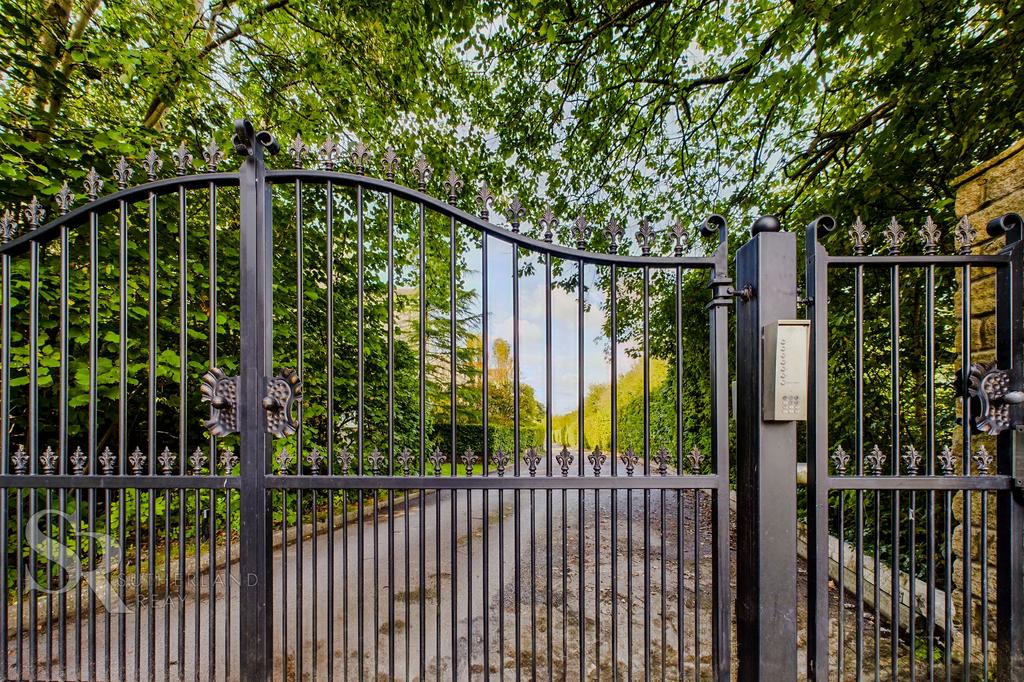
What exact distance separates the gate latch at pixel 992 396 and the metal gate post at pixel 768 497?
762mm

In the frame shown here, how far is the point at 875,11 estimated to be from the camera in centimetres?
229

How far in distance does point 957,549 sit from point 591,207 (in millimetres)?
3403

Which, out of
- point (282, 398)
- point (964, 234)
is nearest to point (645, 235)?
point (964, 234)

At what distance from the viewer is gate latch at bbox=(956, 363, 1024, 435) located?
5.06 feet

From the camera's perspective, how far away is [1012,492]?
1562 millimetres

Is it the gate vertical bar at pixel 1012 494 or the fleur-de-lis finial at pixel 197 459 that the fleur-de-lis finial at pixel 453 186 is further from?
the gate vertical bar at pixel 1012 494

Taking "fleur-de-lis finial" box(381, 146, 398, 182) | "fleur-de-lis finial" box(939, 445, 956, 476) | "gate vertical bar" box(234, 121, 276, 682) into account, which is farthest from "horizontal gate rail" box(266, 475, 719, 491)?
"fleur-de-lis finial" box(381, 146, 398, 182)

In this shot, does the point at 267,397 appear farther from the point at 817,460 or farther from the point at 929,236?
the point at 929,236

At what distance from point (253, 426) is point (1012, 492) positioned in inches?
122

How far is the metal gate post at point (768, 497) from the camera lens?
153cm

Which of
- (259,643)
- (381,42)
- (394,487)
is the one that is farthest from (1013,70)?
(259,643)

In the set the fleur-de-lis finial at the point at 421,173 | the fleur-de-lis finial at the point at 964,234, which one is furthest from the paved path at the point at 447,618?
the fleur-de-lis finial at the point at 964,234

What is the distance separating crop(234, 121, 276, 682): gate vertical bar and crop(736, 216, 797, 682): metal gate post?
1.95 meters

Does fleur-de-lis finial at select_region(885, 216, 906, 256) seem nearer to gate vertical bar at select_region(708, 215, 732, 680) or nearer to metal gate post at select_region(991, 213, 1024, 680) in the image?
metal gate post at select_region(991, 213, 1024, 680)
